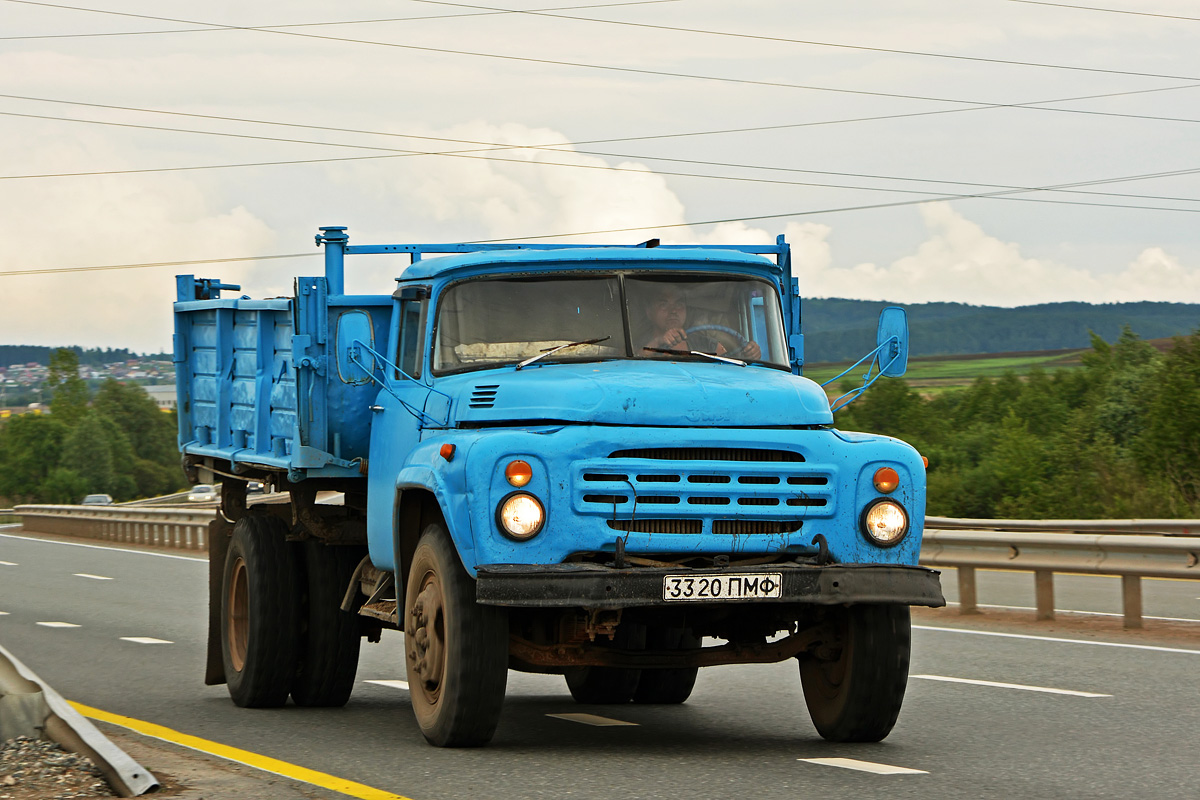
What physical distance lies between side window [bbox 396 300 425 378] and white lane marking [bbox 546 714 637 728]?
7.01 feet

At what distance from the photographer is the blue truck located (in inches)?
297

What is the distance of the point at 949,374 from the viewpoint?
173875mm

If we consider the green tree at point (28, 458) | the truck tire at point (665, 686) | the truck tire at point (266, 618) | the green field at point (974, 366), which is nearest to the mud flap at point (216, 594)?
the truck tire at point (266, 618)

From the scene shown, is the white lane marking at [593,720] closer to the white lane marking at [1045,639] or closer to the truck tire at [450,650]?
the truck tire at [450,650]

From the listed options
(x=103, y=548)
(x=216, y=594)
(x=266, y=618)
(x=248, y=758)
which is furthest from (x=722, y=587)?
(x=103, y=548)

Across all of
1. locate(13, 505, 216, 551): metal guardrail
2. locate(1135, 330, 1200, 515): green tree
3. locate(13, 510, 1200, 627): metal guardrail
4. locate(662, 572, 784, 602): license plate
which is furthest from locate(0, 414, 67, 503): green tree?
locate(662, 572, 784, 602): license plate

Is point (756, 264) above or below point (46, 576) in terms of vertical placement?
above

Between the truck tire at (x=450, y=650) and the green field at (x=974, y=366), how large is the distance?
5643 inches

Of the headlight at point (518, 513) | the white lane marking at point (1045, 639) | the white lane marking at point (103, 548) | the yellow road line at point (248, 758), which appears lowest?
the white lane marking at point (103, 548)

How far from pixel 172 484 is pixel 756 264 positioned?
196 m

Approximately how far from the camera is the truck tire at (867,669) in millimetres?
8047

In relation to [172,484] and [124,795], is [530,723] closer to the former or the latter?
[124,795]

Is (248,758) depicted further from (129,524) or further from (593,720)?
(129,524)

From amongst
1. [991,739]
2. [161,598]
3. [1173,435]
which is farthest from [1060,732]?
[1173,435]
